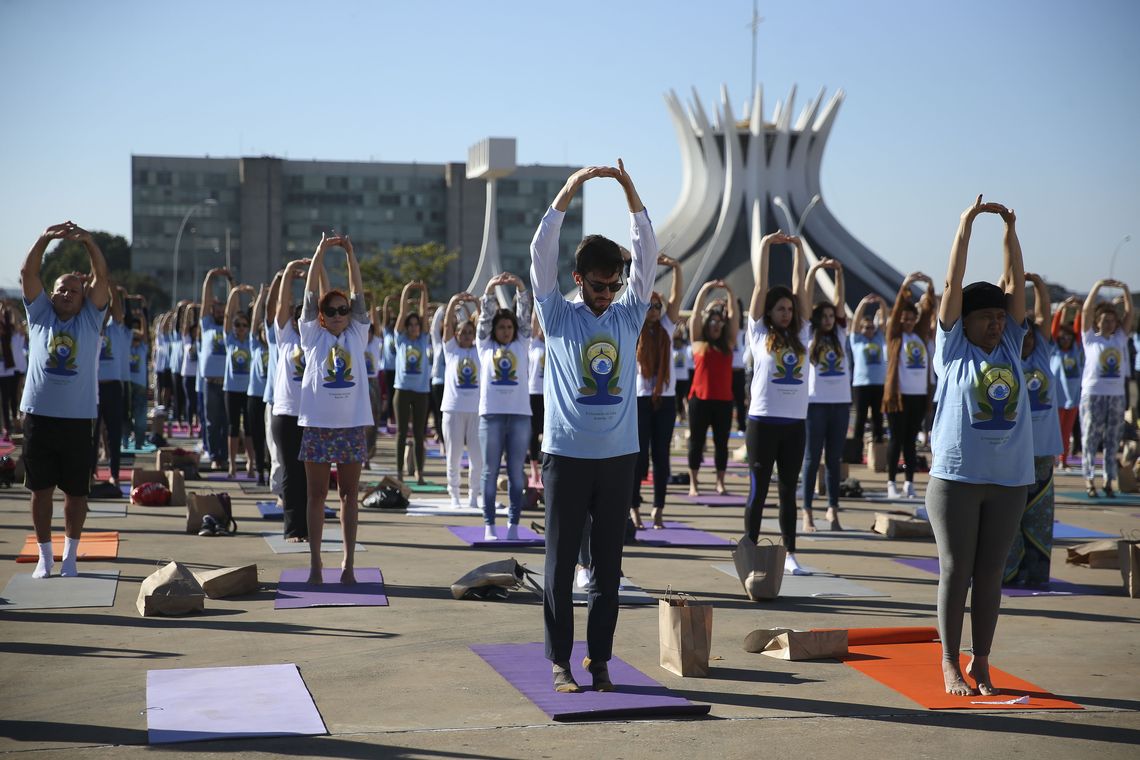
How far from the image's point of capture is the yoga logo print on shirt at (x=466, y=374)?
43.7ft

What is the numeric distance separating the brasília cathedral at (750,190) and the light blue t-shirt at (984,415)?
7797cm

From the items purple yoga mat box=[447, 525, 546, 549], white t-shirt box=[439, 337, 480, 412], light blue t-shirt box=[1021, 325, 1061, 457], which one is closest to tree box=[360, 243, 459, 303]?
white t-shirt box=[439, 337, 480, 412]

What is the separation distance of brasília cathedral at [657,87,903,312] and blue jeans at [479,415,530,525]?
73.2m

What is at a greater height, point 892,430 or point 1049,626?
point 892,430

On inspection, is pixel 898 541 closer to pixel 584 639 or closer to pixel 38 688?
pixel 584 639

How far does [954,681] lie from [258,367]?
975cm

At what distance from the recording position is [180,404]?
87.0ft

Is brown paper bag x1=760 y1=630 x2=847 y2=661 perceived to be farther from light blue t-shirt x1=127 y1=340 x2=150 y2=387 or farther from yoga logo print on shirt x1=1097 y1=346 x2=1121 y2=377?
light blue t-shirt x1=127 y1=340 x2=150 y2=387

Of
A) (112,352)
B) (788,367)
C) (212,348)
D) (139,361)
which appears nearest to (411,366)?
(212,348)

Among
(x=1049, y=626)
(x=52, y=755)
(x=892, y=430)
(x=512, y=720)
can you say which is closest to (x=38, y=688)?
(x=52, y=755)

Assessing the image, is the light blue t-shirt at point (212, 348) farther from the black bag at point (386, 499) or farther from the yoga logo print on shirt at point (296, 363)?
the yoga logo print on shirt at point (296, 363)

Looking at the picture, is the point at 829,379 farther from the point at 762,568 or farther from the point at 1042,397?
the point at 762,568

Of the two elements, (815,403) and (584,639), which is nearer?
(584,639)

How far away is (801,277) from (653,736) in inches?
219
